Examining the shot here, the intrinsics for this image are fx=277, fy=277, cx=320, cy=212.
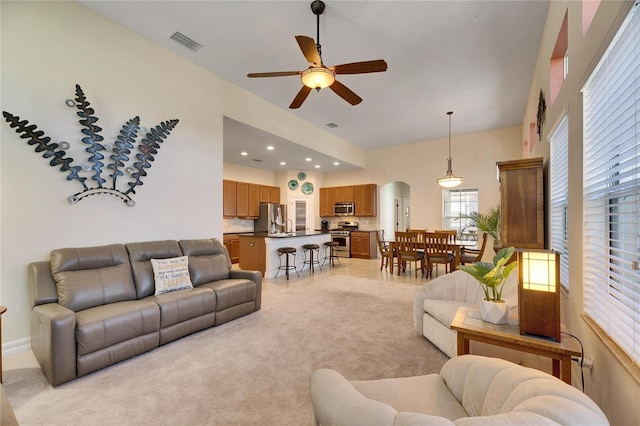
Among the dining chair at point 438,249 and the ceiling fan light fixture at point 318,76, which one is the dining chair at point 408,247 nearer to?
the dining chair at point 438,249

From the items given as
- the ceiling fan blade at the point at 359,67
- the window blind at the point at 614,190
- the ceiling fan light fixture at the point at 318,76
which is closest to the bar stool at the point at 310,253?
the ceiling fan light fixture at the point at 318,76

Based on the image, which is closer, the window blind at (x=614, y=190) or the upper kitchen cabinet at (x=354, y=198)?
the window blind at (x=614, y=190)

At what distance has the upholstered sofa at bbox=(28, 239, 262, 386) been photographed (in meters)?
2.15

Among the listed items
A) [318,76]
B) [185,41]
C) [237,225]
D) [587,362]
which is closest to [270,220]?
[237,225]

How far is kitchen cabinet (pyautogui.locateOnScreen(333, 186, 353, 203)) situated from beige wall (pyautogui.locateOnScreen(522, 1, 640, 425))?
20.6ft

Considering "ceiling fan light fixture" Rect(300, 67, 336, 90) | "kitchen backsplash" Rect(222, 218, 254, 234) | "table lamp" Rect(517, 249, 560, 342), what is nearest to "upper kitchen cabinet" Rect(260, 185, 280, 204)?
"kitchen backsplash" Rect(222, 218, 254, 234)

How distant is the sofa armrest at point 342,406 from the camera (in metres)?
0.80

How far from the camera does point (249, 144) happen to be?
601 centimetres

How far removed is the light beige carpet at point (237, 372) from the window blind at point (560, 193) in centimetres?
143

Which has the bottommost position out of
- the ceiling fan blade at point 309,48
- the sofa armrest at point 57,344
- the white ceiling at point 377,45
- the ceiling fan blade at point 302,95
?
the sofa armrest at point 57,344

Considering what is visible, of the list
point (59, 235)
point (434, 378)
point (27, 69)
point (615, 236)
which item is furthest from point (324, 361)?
point (27, 69)

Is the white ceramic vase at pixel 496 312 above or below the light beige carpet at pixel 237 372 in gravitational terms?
above

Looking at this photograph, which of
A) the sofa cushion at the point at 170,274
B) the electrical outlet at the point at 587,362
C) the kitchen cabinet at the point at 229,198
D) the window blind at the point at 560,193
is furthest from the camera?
the kitchen cabinet at the point at 229,198

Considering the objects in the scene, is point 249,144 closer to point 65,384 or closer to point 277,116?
point 277,116
